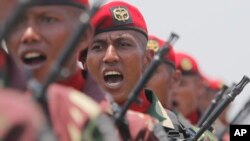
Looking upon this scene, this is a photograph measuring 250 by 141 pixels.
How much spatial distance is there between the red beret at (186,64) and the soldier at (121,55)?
6223 millimetres

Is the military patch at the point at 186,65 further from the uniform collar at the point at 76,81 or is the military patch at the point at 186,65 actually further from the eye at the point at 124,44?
the uniform collar at the point at 76,81

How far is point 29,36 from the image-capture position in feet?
19.0

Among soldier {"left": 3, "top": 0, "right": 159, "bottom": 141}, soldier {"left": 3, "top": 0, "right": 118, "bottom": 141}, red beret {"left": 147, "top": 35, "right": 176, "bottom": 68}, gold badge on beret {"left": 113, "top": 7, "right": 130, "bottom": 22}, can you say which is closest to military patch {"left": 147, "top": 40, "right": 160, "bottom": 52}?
red beret {"left": 147, "top": 35, "right": 176, "bottom": 68}

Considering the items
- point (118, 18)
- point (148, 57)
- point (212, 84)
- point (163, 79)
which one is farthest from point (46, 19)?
point (212, 84)

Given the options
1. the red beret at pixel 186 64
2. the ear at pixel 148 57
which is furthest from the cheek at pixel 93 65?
the red beret at pixel 186 64

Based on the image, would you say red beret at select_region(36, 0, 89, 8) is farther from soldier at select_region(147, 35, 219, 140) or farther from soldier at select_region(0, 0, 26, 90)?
soldier at select_region(147, 35, 219, 140)

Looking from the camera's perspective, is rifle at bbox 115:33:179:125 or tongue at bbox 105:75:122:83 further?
tongue at bbox 105:75:122:83

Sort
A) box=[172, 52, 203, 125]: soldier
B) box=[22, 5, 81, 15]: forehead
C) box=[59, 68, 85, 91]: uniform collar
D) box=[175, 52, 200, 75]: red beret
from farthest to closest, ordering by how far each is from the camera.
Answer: box=[175, 52, 200, 75]: red beret
box=[172, 52, 203, 125]: soldier
box=[59, 68, 85, 91]: uniform collar
box=[22, 5, 81, 15]: forehead

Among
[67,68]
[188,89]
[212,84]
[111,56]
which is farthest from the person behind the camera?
[212,84]

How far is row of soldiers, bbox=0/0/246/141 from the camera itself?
14.7ft

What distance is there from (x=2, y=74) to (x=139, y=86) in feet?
8.20

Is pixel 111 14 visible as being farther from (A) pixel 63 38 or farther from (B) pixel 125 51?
(A) pixel 63 38

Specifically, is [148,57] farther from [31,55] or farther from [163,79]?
[31,55]

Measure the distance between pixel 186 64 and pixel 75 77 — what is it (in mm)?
9199
